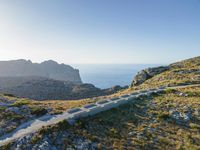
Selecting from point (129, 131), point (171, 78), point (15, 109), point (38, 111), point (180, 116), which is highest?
point (171, 78)

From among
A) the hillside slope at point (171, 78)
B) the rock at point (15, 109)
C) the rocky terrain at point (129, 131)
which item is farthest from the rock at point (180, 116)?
the hillside slope at point (171, 78)

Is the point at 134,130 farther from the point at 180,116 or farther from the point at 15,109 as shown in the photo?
the point at 15,109

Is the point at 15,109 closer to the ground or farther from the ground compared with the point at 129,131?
farther from the ground

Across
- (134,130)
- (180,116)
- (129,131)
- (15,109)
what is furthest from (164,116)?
(15,109)

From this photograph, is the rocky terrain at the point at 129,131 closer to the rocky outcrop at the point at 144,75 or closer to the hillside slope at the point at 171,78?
the hillside slope at the point at 171,78

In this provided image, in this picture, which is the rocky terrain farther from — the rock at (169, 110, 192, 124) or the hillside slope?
the hillside slope

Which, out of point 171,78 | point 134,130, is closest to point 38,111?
point 134,130

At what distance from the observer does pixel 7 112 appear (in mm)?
35000

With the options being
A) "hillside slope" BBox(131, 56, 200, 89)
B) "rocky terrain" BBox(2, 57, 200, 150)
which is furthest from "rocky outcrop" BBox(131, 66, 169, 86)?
"rocky terrain" BBox(2, 57, 200, 150)

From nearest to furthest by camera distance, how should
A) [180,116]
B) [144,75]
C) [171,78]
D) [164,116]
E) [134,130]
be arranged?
[134,130] → [164,116] → [180,116] → [171,78] → [144,75]

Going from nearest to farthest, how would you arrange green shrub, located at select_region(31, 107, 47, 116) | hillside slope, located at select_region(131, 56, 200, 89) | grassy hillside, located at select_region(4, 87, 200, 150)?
grassy hillside, located at select_region(4, 87, 200, 150) → green shrub, located at select_region(31, 107, 47, 116) → hillside slope, located at select_region(131, 56, 200, 89)

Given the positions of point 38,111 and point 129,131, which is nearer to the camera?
point 129,131

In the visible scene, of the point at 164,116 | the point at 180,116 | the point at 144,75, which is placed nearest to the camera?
the point at 164,116

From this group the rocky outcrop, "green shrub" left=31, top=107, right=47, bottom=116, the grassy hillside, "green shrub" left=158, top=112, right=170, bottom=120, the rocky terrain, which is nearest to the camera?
the rocky terrain
